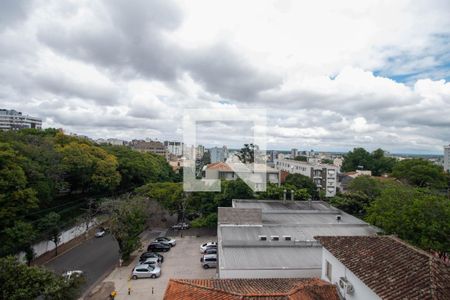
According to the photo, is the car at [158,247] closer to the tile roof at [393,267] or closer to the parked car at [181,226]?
the parked car at [181,226]

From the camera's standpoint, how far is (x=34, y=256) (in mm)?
14117

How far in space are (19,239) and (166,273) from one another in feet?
22.0

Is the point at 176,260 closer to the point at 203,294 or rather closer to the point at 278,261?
the point at 278,261

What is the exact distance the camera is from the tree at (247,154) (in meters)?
18.2

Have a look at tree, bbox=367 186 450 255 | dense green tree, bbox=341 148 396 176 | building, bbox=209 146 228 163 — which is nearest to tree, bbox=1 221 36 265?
building, bbox=209 146 228 163

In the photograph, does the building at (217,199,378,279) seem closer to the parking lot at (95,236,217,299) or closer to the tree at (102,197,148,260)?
the parking lot at (95,236,217,299)

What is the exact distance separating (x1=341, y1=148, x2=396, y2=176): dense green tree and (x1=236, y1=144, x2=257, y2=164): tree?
3329 centimetres

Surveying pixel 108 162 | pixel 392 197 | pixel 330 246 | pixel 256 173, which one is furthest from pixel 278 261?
pixel 108 162

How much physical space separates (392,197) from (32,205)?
16.7 metres

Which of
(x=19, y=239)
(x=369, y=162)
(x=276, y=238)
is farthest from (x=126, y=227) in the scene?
(x=369, y=162)

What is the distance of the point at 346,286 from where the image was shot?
6.70 metres

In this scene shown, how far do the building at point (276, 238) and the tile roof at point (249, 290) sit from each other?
1.82 m

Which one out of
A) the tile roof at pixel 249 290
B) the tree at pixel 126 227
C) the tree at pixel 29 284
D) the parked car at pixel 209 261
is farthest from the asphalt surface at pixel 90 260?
the tile roof at pixel 249 290

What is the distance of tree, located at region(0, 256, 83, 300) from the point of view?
7879 mm
